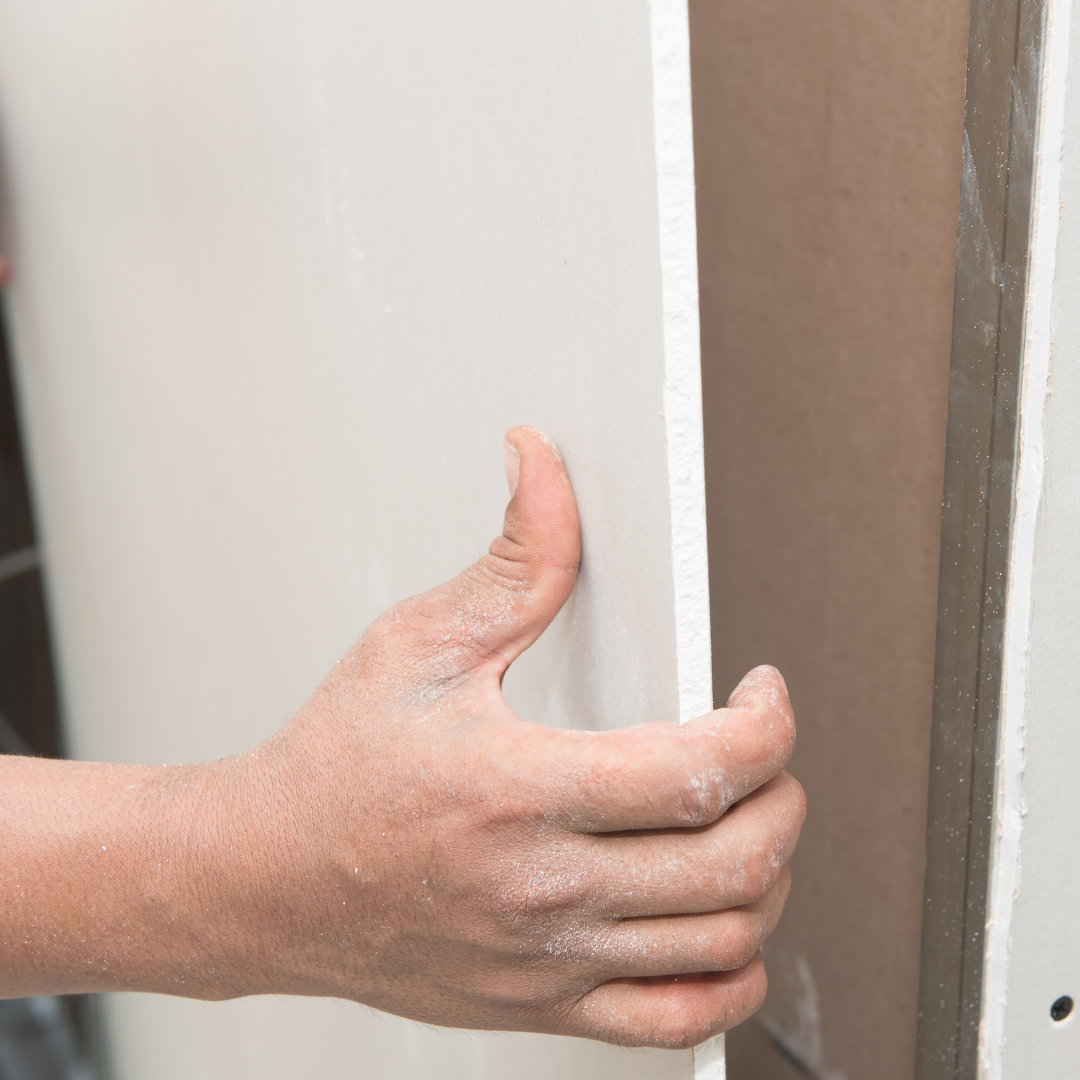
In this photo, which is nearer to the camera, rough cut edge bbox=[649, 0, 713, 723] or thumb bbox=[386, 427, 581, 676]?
rough cut edge bbox=[649, 0, 713, 723]

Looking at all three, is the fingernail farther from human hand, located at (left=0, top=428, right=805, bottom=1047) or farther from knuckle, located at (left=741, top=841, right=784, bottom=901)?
knuckle, located at (left=741, top=841, right=784, bottom=901)

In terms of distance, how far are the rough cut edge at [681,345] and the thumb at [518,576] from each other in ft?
0.30

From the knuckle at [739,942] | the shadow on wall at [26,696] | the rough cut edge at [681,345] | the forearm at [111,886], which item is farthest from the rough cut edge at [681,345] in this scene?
the shadow on wall at [26,696]

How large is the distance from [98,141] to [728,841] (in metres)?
1.00

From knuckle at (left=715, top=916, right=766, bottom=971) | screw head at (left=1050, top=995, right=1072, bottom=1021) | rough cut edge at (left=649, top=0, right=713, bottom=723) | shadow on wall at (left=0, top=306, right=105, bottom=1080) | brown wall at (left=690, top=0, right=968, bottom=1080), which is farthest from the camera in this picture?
shadow on wall at (left=0, top=306, right=105, bottom=1080)

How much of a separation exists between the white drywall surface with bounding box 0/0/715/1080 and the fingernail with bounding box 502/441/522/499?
21 mm

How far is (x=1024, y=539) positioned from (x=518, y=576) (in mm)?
245

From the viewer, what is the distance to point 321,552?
784 mm

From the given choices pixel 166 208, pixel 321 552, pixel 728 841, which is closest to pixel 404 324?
pixel 321 552

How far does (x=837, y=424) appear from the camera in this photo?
1076mm

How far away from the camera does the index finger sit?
41 centimetres

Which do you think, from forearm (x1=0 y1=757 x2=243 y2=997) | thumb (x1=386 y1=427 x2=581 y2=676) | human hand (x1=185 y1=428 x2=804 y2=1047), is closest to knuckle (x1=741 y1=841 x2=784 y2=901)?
human hand (x1=185 y1=428 x2=804 y2=1047)

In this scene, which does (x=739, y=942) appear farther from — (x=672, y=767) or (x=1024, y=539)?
(x=1024, y=539)

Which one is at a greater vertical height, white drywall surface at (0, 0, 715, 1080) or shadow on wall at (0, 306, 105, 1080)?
white drywall surface at (0, 0, 715, 1080)
